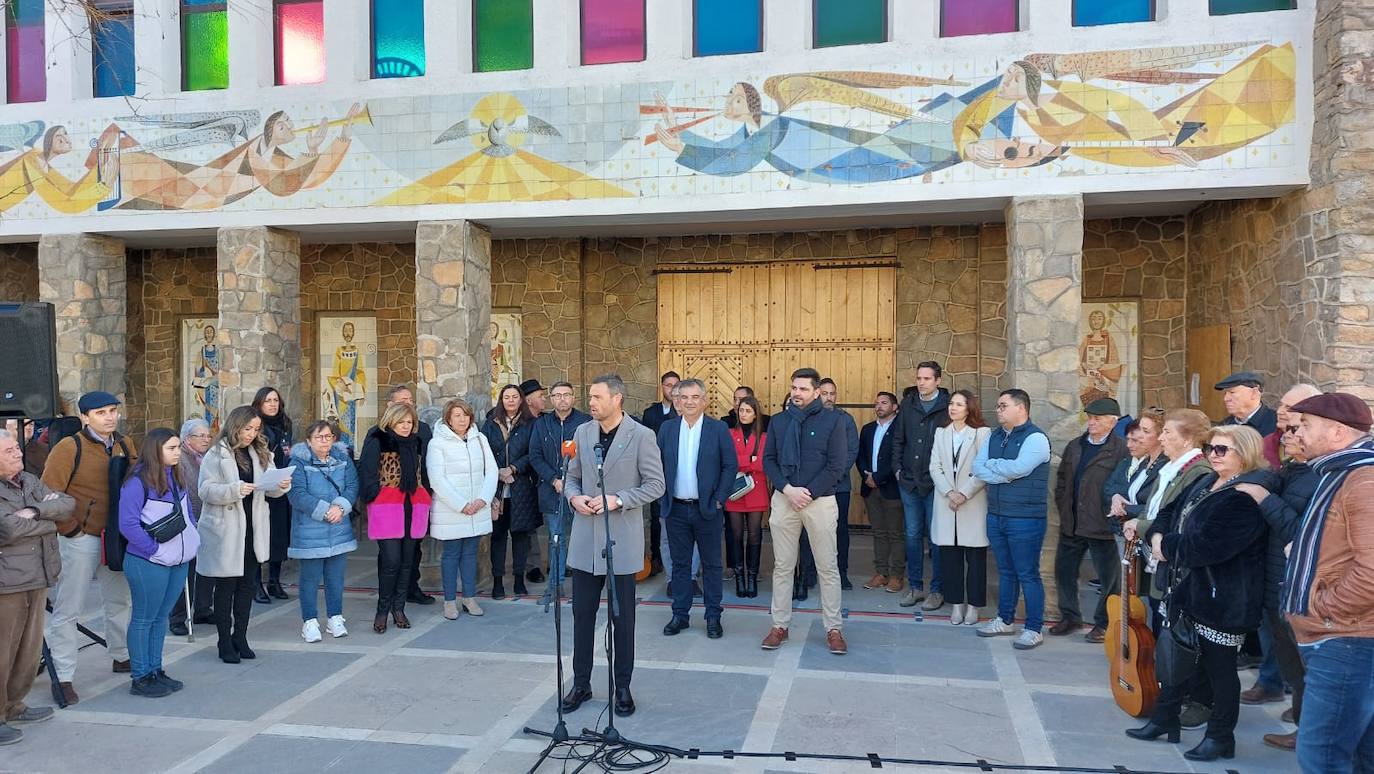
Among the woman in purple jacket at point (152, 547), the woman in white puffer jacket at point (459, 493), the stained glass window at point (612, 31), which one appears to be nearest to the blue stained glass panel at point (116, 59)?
the stained glass window at point (612, 31)

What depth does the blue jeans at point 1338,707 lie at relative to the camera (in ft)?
10.7

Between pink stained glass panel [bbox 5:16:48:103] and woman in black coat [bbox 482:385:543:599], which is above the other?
pink stained glass panel [bbox 5:16:48:103]

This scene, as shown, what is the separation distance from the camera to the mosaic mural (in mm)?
6941

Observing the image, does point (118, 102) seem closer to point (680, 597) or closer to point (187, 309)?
point (187, 309)

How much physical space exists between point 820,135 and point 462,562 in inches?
173

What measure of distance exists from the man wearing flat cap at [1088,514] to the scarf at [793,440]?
6.04ft

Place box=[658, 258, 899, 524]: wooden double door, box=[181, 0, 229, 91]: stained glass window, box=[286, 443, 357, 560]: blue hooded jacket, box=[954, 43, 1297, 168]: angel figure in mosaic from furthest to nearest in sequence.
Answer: box=[658, 258, 899, 524]: wooden double door → box=[181, 0, 229, 91]: stained glass window → box=[954, 43, 1297, 168]: angel figure in mosaic → box=[286, 443, 357, 560]: blue hooded jacket

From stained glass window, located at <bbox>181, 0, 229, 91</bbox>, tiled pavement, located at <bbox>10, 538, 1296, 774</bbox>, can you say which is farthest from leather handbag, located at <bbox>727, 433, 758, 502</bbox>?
stained glass window, located at <bbox>181, 0, 229, 91</bbox>

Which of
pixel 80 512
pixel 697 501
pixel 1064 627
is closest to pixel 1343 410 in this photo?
pixel 1064 627

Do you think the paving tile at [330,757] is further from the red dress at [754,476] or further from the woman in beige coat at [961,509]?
the woman in beige coat at [961,509]

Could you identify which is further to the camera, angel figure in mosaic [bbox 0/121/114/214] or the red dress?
angel figure in mosaic [bbox 0/121/114/214]

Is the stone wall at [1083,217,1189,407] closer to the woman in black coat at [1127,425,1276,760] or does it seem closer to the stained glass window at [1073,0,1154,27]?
the stained glass window at [1073,0,1154,27]

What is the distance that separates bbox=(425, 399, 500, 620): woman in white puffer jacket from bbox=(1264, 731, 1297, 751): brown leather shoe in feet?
16.7

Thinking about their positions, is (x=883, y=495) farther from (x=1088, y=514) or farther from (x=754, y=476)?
(x=1088, y=514)
